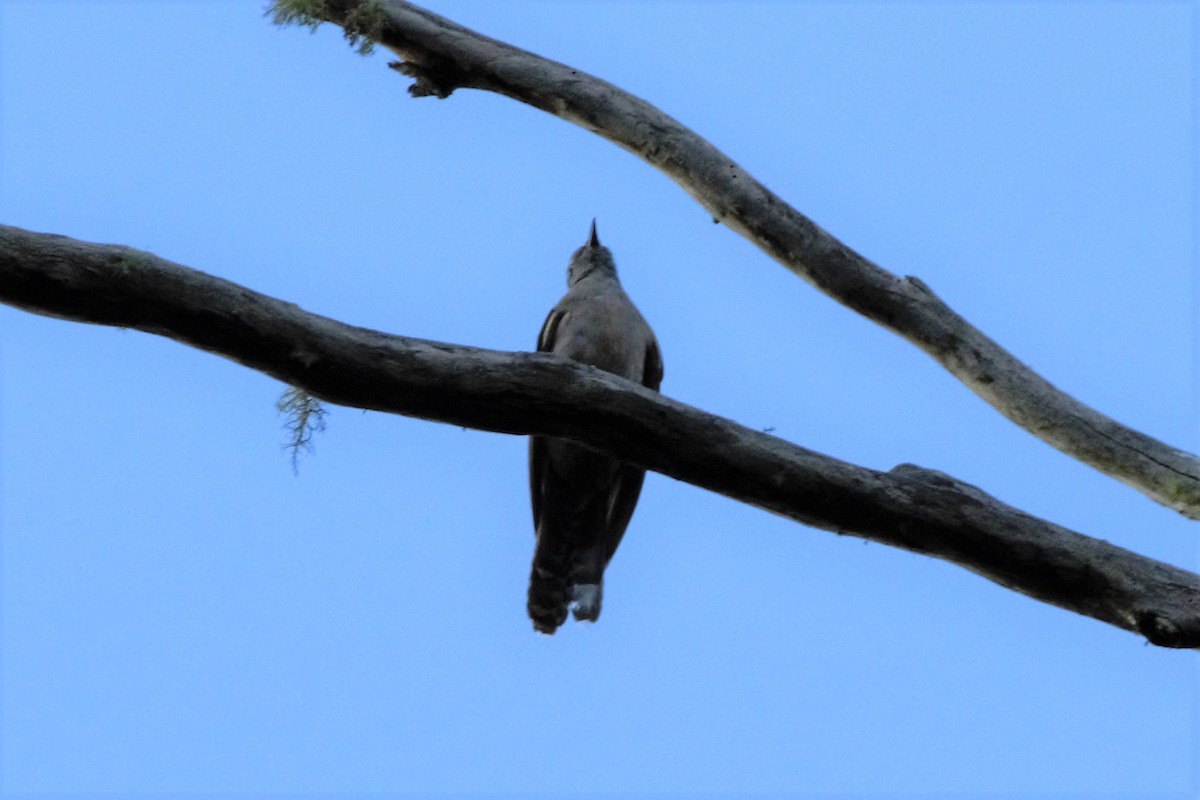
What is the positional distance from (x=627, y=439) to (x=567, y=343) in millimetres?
2950

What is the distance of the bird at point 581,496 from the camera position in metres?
6.62

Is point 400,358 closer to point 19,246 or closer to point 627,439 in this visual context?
point 627,439

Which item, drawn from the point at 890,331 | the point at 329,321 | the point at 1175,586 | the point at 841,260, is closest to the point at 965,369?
the point at 890,331

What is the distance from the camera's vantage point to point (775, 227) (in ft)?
18.3

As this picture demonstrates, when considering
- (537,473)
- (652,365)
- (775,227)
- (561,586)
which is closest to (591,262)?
(652,365)

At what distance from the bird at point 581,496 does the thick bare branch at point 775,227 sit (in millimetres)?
1338

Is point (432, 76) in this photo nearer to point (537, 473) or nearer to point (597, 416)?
point (537, 473)

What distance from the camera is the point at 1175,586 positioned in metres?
4.22

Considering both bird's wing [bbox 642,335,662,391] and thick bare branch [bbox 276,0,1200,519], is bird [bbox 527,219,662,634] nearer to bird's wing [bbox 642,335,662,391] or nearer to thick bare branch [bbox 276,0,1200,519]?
bird's wing [bbox 642,335,662,391]

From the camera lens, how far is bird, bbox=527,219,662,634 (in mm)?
6625

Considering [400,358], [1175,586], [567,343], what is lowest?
[1175,586]

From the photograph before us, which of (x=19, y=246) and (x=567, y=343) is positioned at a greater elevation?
(x=567, y=343)

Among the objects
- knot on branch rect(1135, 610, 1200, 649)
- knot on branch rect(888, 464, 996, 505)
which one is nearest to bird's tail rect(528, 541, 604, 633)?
knot on branch rect(888, 464, 996, 505)

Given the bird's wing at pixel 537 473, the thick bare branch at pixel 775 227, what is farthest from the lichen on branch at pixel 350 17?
the bird's wing at pixel 537 473
